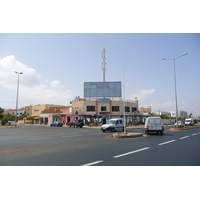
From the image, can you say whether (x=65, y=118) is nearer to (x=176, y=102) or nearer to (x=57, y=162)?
(x=176, y=102)

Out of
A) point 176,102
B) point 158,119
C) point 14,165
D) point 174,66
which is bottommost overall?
point 14,165

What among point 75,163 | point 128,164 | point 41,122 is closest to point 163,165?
point 128,164

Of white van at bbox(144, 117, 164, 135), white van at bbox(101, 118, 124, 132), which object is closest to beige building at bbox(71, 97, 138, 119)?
white van at bbox(101, 118, 124, 132)

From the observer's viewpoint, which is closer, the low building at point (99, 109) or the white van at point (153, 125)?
the white van at point (153, 125)

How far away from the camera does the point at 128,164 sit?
6.48m

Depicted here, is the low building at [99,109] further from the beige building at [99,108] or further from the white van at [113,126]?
the white van at [113,126]

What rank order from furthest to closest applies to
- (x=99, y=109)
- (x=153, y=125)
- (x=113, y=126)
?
(x=99, y=109), (x=113, y=126), (x=153, y=125)

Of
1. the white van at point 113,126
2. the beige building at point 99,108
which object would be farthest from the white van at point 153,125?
the beige building at point 99,108

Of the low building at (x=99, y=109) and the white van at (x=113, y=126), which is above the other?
the low building at (x=99, y=109)

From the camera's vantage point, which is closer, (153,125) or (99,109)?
(153,125)

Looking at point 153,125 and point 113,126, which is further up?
point 153,125

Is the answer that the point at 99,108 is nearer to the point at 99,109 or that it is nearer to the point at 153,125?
the point at 99,109

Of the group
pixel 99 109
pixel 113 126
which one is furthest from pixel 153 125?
pixel 99 109

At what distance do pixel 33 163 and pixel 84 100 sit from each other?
45827mm
